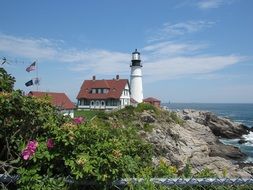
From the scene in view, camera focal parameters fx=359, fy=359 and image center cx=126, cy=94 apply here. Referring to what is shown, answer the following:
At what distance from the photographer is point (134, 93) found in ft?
210

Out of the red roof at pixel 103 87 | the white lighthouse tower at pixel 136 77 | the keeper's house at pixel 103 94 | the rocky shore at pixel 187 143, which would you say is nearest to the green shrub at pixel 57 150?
the rocky shore at pixel 187 143

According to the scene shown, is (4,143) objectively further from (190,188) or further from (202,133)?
(202,133)

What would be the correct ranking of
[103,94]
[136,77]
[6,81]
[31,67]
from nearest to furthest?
[6,81]
[31,67]
[103,94]
[136,77]

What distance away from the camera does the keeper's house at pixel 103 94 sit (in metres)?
59.4

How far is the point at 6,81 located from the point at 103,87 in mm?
54959

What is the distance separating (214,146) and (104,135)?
43343 mm

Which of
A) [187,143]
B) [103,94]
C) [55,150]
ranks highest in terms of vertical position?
[103,94]

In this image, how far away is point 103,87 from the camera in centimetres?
6066

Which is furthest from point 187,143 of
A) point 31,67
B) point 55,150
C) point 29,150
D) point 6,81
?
point 29,150

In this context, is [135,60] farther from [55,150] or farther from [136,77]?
[55,150]

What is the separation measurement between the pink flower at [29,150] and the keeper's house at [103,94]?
54.1m

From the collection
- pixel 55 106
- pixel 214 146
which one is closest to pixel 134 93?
pixel 214 146

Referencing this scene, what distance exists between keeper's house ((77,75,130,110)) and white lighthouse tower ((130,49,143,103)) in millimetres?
1929

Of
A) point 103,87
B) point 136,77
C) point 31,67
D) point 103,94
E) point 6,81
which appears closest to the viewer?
point 6,81
